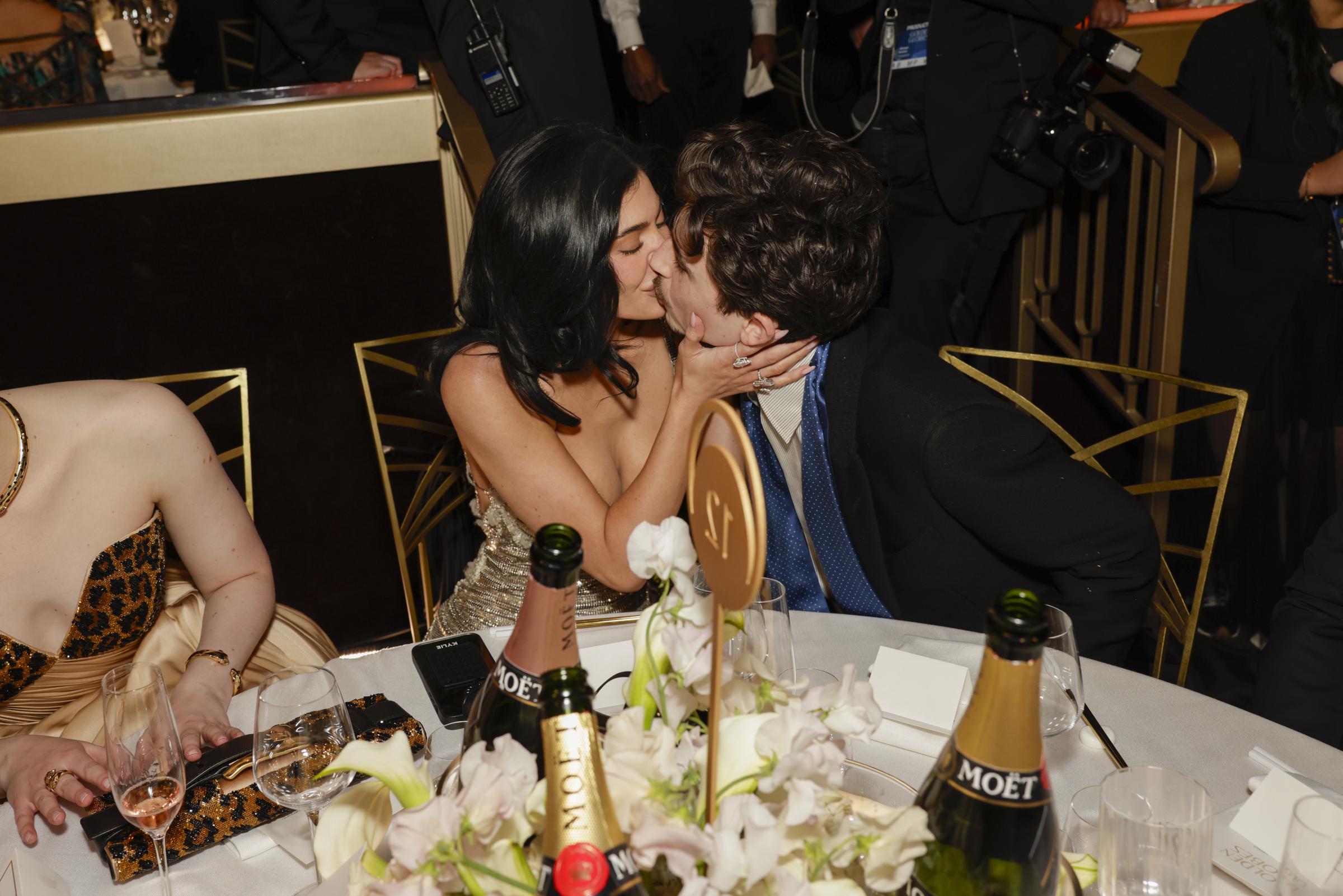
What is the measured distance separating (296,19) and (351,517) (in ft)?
5.16

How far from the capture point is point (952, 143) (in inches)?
128

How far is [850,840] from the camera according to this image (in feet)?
2.24

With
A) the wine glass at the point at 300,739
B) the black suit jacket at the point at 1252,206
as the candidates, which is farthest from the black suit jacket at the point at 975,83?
the wine glass at the point at 300,739

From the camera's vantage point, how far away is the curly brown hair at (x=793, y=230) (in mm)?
1710

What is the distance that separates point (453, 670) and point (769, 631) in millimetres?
482

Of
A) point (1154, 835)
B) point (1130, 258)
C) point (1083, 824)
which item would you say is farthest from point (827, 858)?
point (1130, 258)

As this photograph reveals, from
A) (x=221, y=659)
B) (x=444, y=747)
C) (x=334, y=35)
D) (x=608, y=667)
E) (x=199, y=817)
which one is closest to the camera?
(x=199, y=817)

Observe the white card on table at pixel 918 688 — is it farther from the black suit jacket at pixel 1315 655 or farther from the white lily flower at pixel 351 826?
the black suit jacket at pixel 1315 655

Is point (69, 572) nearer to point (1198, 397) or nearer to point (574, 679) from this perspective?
point (574, 679)

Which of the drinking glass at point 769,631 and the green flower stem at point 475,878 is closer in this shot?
the green flower stem at point 475,878

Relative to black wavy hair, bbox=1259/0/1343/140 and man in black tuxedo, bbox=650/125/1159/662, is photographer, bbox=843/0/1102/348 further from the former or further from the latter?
man in black tuxedo, bbox=650/125/1159/662

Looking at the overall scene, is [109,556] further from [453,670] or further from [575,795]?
[575,795]

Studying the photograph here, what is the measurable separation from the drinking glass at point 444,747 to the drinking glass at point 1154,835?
0.60 metres

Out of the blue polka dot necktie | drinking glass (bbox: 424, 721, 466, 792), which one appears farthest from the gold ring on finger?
the blue polka dot necktie
